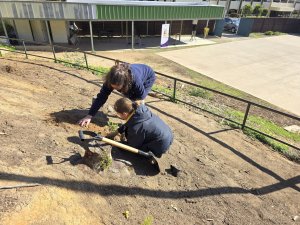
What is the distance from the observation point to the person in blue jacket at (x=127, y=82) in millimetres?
4039

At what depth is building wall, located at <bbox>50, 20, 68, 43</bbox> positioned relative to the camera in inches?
866

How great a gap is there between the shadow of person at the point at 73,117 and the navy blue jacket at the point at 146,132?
5.19ft

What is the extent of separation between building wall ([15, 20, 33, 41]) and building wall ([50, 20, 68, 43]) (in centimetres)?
188

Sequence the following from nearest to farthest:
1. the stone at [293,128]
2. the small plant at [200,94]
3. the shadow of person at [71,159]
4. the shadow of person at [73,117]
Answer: the shadow of person at [71,159] → the shadow of person at [73,117] → the stone at [293,128] → the small plant at [200,94]

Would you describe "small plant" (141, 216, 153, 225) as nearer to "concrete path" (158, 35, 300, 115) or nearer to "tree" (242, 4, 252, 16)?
"concrete path" (158, 35, 300, 115)

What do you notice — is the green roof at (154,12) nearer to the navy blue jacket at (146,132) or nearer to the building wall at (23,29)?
the building wall at (23,29)

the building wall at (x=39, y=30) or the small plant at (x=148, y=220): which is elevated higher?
the small plant at (x=148, y=220)

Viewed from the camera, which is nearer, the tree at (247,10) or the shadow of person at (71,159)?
the shadow of person at (71,159)

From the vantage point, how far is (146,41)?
2730 cm

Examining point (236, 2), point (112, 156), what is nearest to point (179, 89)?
point (112, 156)

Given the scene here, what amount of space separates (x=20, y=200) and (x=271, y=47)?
1185 inches

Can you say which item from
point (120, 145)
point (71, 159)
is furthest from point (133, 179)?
point (71, 159)

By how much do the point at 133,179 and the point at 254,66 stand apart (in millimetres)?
18239

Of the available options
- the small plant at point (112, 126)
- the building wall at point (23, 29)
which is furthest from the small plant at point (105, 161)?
the building wall at point (23, 29)
